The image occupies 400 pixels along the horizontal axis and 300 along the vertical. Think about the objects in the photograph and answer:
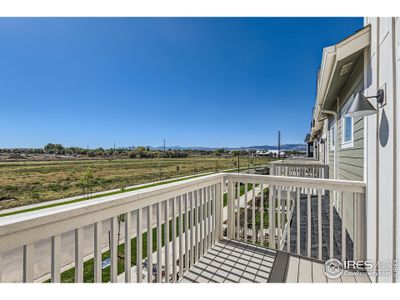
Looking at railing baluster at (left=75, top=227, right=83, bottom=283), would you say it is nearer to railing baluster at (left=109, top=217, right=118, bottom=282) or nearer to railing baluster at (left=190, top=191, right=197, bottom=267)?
railing baluster at (left=109, top=217, right=118, bottom=282)

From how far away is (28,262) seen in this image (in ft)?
3.19

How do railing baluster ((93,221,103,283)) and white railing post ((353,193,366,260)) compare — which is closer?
railing baluster ((93,221,103,283))

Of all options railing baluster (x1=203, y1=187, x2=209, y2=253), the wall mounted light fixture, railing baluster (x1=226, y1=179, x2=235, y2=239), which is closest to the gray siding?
the wall mounted light fixture

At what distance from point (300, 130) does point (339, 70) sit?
18.4 m

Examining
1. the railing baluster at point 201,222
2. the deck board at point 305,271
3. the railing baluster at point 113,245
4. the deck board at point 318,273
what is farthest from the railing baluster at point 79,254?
the deck board at point 318,273

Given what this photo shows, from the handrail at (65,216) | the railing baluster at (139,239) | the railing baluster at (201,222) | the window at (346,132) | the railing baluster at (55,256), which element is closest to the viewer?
the handrail at (65,216)

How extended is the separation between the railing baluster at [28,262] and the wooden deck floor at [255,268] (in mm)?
1195

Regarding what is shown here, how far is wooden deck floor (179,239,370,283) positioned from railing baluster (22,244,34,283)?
3.92 ft

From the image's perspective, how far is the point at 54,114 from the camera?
1048 centimetres

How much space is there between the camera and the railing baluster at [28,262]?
0.95 m

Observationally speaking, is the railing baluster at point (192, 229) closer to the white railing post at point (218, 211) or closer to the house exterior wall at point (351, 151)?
the white railing post at point (218, 211)

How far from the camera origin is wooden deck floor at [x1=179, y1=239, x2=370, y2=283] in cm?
192

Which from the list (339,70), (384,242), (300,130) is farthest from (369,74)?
(300,130)
